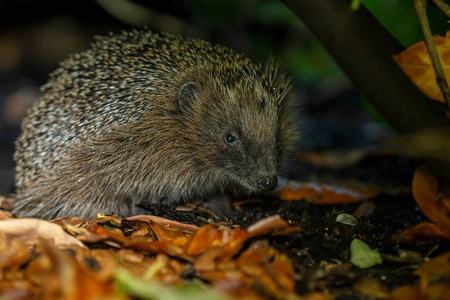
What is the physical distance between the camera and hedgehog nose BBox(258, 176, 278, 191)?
436 centimetres

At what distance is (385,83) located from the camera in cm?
316

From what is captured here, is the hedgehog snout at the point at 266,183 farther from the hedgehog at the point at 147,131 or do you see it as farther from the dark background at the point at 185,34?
the dark background at the point at 185,34

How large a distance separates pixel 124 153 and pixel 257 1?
5.29 meters

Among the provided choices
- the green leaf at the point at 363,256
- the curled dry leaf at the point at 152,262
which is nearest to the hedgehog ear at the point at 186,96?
Answer: the curled dry leaf at the point at 152,262

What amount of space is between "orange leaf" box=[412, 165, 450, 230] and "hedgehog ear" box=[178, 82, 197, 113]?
2430mm

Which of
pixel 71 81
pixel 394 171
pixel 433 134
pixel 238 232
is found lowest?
pixel 394 171

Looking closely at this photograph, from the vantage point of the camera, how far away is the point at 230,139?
15.2 feet

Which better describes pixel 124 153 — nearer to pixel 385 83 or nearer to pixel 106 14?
pixel 385 83

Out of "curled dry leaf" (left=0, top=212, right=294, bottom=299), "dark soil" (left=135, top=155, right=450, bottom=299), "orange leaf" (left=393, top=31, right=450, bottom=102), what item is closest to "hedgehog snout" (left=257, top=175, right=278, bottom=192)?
"dark soil" (left=135, top=155, right=450, bottom=299)

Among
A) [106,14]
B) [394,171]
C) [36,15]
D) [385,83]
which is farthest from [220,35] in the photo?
[385,83]

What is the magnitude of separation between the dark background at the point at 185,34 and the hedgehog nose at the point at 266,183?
4253 mm

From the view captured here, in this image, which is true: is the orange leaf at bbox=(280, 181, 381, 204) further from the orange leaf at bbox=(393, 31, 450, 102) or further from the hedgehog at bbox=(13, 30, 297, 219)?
the orange leaf at bbox=(393, 31, 450, 102)

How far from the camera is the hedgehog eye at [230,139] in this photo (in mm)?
4602

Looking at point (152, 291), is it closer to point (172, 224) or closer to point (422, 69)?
point (172, 224)
